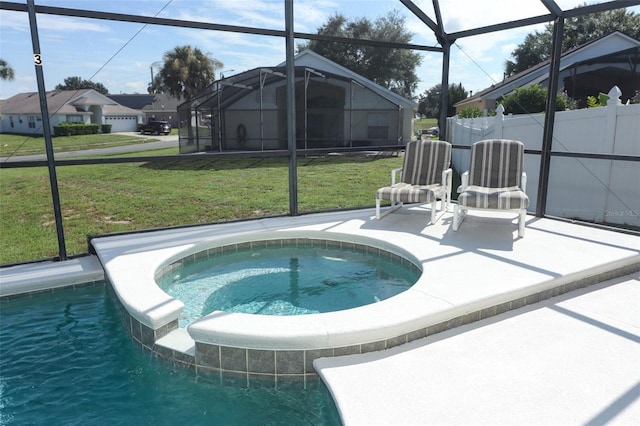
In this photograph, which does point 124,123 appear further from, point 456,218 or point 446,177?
point 456,218

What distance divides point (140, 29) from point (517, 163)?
4872mm

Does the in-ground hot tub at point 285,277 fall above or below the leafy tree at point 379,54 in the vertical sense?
below

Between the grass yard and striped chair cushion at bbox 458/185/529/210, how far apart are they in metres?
2.81

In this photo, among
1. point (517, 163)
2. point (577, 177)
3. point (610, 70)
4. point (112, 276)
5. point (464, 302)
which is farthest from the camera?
point (610, 70)

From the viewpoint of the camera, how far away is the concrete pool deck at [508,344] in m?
2.25

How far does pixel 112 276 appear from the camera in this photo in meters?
3.84

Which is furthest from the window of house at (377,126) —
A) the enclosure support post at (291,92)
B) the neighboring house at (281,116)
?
the enclosure support post at (291,92)

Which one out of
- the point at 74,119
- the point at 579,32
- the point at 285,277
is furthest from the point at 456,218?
the point at 74,119

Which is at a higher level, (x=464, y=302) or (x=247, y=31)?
(x=247, y=31)

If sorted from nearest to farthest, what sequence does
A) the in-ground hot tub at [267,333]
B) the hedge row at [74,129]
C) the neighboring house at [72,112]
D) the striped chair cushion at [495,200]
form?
the in-ground hot tub at [267,333] → the striped chair cushion at [495,200] → the hedge row at [74,129] → the neighboring house at [72,112]

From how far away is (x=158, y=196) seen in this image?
9.33 meters

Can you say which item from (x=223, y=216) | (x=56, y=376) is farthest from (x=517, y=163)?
(x=56, y=376)

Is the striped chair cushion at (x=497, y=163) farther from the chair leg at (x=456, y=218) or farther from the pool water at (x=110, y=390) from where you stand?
the pool water at (x=110, y=390)

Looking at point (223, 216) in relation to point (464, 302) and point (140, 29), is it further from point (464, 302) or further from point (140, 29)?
point (464, 302)
